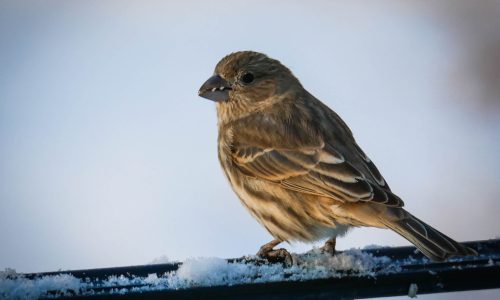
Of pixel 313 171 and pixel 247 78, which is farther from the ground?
pixel 247 78

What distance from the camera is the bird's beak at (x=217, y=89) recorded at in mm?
A: 5695

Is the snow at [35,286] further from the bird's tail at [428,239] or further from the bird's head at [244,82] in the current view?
the bird's head at [244,82]

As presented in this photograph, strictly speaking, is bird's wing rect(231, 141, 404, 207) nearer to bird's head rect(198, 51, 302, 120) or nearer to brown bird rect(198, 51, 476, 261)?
brown bird rect(198, 51, 476, 261)

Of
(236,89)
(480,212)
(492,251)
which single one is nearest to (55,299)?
(492,251)

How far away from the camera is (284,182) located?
492 cm

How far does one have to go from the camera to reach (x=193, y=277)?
123 inches

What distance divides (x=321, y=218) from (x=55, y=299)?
207cm

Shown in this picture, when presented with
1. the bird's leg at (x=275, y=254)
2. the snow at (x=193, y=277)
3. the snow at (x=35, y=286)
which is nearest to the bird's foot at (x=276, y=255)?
the bird's leg at (x=275, y=254)

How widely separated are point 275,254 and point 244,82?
5.51 feet

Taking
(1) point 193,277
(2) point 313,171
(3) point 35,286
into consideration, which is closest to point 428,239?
(2) point 313,171

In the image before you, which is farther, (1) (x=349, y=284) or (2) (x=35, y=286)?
(1) (x=349, y=284)

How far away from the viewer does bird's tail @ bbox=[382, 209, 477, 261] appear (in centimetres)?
373

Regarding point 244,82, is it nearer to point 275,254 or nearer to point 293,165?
point 293,165

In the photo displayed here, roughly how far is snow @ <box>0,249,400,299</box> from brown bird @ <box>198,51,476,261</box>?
1.77 ft
